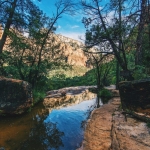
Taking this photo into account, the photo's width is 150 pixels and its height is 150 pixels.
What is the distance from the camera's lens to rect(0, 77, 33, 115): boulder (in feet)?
27.9

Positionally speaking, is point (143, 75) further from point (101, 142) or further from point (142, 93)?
point (101, 142)

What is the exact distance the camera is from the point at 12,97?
871 cm

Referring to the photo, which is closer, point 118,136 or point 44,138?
point 118,136

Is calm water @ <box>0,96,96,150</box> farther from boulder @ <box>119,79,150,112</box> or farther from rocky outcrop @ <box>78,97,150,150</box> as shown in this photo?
boulder @ <box>119,79,150,112</box>

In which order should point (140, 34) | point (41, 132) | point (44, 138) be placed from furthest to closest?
point (140, 34) < point (41, 132) < point (44, 138)

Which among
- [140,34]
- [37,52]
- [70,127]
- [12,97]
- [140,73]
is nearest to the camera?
[70,127]

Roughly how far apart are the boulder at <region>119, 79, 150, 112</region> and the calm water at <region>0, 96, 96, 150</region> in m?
2.39

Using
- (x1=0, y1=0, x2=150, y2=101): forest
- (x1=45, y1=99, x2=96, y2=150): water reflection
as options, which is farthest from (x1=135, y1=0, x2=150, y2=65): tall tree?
(x1=45, y1=99, x2=96, y2=150): water reflection

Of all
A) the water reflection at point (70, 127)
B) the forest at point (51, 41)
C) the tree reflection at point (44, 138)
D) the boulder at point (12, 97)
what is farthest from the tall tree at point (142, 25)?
the boulder at point (12, 97)

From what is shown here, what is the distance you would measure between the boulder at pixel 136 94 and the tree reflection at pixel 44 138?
3.20m

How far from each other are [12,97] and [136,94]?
6.27 meters

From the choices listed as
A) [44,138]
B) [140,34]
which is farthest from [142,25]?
[44,138]

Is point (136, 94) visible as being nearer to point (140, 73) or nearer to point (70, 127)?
point (140, 73)

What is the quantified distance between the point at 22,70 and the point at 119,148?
36.4ft
